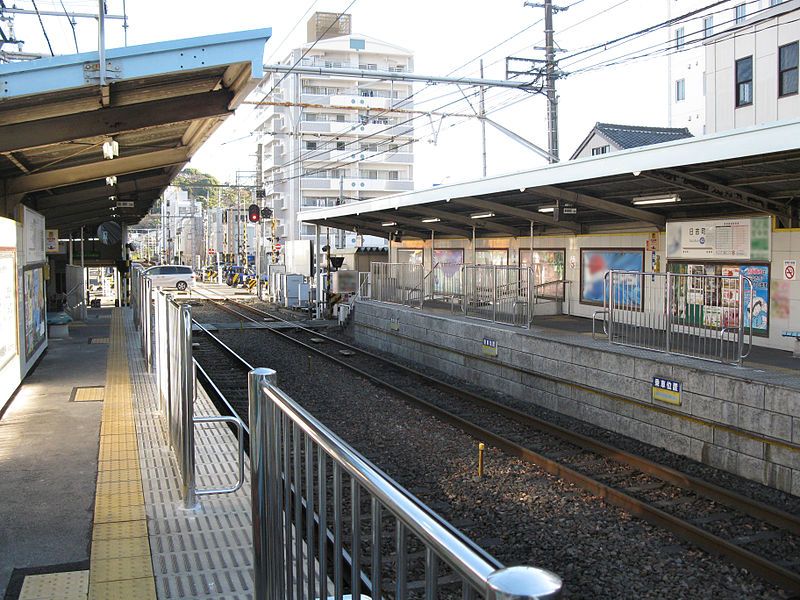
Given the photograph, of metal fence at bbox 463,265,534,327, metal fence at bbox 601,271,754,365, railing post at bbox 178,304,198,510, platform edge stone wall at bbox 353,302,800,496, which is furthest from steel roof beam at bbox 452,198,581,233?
railing post at bbox 178,304,198,510

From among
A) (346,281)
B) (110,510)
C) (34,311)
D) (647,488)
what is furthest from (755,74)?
(110,510)

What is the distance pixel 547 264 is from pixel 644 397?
8.32 m

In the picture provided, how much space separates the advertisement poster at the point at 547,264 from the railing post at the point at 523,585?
16429 mm

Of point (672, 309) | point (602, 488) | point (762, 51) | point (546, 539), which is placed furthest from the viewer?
point (762, 51)

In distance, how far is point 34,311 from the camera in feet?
44.3

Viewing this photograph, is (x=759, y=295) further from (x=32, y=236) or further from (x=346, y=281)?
(x=346, y=281)

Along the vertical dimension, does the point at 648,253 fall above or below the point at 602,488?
above

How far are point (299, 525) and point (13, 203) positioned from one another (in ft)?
39.0

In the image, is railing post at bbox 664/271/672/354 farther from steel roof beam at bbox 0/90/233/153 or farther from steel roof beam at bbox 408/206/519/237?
steel roof beam at bbox 408/206/519/237

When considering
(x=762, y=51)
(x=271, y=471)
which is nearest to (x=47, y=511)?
(x=271, y=471)

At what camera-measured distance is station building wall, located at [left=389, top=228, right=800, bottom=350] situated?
11.0 metres

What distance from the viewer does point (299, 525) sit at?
2.80 meters

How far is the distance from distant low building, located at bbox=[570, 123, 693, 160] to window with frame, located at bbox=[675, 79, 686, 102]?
58.0 ft

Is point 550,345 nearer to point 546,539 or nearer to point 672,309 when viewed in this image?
point 672,309
